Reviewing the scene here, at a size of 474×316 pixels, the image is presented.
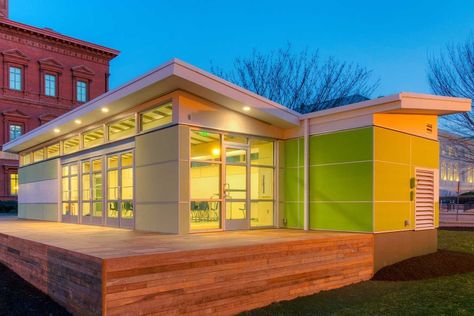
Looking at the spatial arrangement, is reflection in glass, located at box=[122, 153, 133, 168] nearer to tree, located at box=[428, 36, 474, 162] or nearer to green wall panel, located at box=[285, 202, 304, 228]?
green wall panel, located at box=[285, 202, 304, 228]

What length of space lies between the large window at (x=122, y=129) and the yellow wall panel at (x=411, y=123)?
631cm

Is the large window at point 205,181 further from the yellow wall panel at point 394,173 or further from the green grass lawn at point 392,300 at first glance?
the yellow wall panel at point 394,173

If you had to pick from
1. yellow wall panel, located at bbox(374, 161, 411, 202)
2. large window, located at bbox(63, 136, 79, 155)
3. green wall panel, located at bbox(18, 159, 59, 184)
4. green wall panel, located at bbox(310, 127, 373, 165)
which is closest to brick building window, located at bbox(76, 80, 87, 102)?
green wall panel, located at bbox(18, 159, 59, 184)

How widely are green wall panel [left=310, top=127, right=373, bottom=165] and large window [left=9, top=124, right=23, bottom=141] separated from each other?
26117 millimetres

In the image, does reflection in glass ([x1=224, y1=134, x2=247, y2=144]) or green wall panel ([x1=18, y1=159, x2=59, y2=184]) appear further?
green wall panel ([x1=18, y1=159, x2=59, y2=184])

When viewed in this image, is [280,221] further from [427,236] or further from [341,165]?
[427,236]

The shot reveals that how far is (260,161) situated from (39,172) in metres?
10.8

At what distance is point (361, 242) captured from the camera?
9086 mm

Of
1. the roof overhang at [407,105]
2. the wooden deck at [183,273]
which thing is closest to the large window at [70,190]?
the wooden deck at [183,273]

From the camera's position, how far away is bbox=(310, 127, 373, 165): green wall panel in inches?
385

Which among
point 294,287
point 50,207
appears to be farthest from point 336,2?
point 294,287

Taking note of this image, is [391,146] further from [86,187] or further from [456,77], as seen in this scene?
[456,77]

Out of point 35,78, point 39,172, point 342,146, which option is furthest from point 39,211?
point 35,78

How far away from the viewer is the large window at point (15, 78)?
30.2 meters
